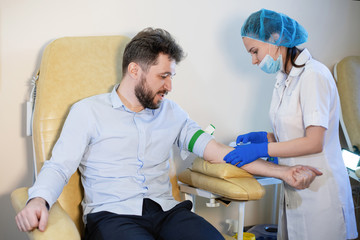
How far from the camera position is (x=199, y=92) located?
7.22 feet

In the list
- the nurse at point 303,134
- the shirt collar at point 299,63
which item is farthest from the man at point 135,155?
the shirt collar at point 299,63

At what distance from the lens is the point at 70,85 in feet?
5.25

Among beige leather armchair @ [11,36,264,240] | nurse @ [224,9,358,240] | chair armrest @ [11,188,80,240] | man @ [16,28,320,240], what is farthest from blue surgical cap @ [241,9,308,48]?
chair armrest @ [11,188,80,240]

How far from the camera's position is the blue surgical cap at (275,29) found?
165 centimetres

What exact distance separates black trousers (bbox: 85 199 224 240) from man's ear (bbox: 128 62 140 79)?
0.50 m

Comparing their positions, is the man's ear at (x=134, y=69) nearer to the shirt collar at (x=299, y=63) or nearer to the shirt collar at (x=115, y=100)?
the shirt collar at (x=115, y=100)

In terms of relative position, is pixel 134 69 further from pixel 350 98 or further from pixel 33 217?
pixel 350 98

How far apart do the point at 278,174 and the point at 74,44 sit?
3.29 ft

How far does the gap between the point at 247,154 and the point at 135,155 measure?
0.46m

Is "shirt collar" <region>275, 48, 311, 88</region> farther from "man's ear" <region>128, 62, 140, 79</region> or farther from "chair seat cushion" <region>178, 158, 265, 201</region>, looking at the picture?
"man's ear" <region>128, 62, 140, 79</region>

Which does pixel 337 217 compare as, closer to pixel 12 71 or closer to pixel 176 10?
pixel 176 10

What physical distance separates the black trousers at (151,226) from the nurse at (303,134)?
0.32 metres

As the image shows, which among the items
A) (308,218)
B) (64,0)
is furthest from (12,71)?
(308,218)

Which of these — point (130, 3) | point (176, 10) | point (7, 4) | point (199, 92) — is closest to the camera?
point (7, 4)
